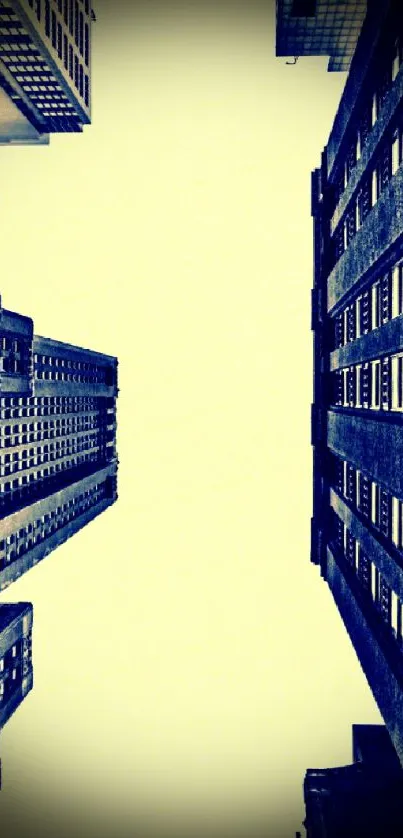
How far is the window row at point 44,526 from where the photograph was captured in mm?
96562

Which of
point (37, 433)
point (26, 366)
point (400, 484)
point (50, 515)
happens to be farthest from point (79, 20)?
point (400, 484)

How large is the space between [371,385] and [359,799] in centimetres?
3685

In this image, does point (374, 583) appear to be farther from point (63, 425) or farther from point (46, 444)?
point (63, 425)

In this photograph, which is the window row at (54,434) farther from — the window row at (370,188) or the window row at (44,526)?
the window row at (370,188)

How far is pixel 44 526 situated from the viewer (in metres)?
112

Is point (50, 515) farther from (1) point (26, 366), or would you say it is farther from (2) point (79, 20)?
(2) point (79, 20)

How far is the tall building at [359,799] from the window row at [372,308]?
127 feet

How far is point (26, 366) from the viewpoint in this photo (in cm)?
10450

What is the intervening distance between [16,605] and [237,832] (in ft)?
Answer: 328

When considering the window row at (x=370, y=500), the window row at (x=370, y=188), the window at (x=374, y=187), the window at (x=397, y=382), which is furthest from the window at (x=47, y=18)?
the window at (x=397, y=382)

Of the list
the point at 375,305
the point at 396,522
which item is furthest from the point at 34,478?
the point at 396,522

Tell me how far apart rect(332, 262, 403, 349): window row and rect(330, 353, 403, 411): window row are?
2.57 metres

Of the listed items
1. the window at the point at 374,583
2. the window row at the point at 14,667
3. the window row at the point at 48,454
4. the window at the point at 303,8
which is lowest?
the window row at the point at 14,667

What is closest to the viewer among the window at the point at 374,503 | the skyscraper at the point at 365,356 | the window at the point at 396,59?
the skyscraper at the point at 365,356
